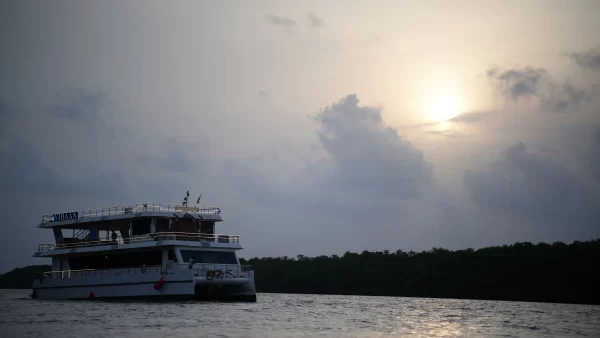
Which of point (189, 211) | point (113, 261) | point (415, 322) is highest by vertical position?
point (189, 211)

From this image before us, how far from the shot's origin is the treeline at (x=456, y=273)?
5291 centimetres

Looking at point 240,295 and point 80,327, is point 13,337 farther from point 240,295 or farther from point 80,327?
point 240,295

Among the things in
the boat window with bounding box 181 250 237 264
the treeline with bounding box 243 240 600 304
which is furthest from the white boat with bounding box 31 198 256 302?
the treeline with bounding box 243 240 600 304

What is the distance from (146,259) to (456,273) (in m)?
29.1

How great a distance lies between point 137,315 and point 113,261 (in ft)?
46.6

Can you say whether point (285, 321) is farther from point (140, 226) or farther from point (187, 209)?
point (140, 226)

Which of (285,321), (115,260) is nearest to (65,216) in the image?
(115,260)

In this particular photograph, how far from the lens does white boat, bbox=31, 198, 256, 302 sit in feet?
140

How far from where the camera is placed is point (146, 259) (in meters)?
45.7

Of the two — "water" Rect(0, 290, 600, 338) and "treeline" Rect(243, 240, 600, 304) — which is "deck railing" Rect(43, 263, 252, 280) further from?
"treeline" Rect(243, 240, 600, 304)

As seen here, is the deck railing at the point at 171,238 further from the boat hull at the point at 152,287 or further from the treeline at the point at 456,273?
the treeline at the point at 456,273

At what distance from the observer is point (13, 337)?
26.1 m

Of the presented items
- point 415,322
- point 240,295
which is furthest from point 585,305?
point 240,295

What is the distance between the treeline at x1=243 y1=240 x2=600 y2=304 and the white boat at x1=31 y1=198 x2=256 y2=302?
22526 mm
